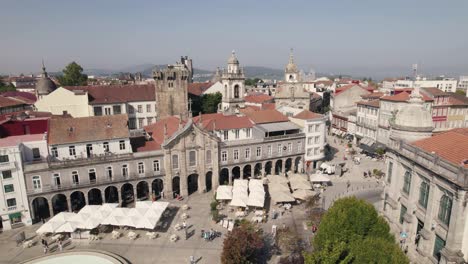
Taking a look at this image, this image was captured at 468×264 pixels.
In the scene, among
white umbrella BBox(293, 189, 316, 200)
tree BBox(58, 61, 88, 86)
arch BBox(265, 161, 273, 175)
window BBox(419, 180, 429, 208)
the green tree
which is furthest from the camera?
tree BBox(58, 61, 88, 86)

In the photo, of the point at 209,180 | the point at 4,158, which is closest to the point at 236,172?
the point at 209,180

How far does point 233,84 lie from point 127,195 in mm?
43176

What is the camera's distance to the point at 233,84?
85.0 m

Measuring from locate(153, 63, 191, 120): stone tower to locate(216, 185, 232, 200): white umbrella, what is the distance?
99.9 feet

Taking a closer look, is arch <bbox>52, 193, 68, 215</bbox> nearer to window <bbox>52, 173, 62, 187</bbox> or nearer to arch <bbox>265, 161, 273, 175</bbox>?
window <bbox>52, 173, 62, 187</bbox>

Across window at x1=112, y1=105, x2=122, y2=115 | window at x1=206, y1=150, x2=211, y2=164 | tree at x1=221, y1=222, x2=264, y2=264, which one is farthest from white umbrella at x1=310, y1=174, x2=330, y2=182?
window at x1=112, y1=105, x2=122, y2=115

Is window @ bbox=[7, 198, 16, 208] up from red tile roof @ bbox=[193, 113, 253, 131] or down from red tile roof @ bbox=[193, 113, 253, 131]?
down

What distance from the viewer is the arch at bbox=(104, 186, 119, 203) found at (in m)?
52.2

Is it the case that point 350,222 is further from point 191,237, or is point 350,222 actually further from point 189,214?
point 189,214

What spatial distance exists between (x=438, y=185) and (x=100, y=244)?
128 feet

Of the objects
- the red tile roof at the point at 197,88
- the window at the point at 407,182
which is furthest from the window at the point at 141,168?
the red tile roof at the point at 197,88

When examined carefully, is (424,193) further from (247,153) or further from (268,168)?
(268,168)

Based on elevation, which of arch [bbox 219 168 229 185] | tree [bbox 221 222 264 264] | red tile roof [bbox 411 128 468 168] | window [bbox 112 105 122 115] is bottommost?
arch [bbox 219 168 229 185]

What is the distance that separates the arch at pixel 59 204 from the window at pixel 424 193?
49.0 m
